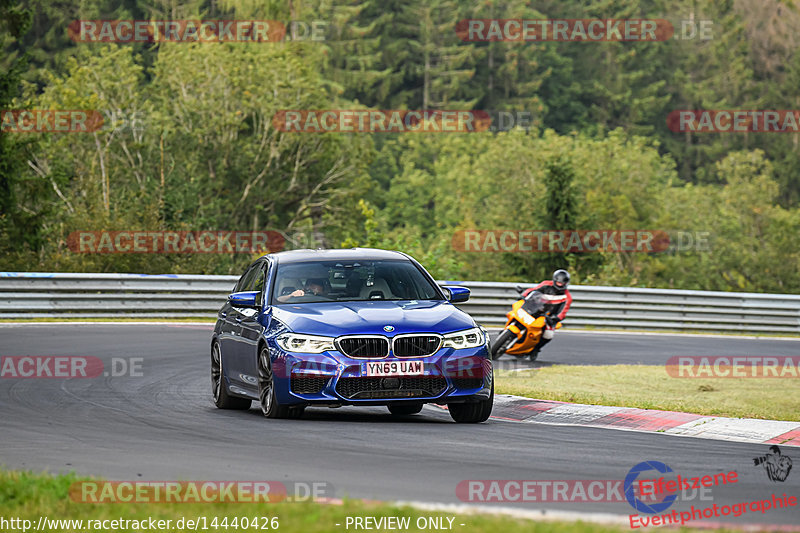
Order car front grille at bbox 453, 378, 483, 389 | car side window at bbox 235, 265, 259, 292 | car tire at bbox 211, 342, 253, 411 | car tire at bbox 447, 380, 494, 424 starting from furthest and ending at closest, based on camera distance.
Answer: car side window at bbox 235, 265, 259, 292 < car tire at bbox 211, 342, 253, 411 < car tire at bbox 447, 380, 494, 424 < car front grille at bbox 453, 378, 483, 389

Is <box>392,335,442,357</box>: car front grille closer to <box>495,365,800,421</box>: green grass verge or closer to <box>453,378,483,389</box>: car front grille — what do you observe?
<box>453,378,483,389</box>: car front grille

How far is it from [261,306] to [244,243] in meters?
44.0

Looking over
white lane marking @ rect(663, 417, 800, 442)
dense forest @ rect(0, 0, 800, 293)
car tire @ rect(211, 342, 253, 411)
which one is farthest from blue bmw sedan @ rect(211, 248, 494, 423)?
dense forest @ rect(0, 0, 800, 293)

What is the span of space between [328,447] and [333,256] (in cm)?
354

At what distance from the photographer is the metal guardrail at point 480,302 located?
25.9m

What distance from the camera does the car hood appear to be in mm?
11312

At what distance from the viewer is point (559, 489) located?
793 cm
